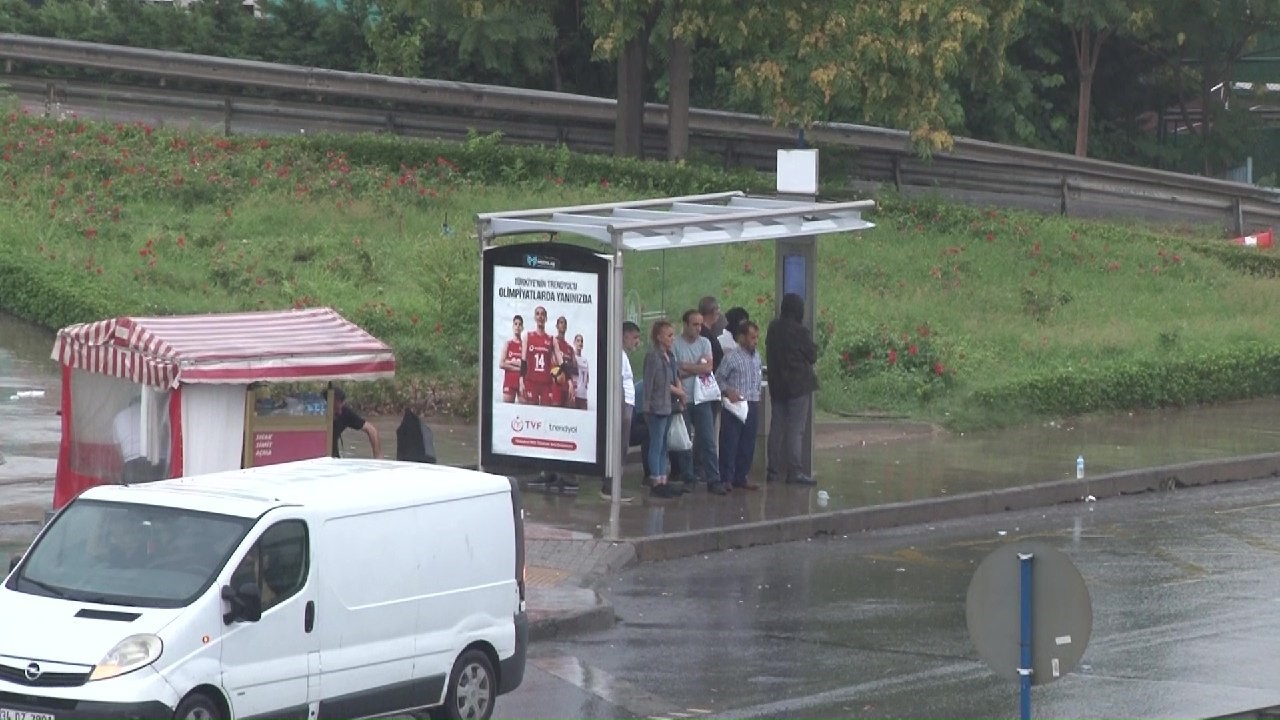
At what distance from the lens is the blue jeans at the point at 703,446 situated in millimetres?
18359

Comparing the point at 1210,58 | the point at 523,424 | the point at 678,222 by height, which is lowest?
the point at 523,424

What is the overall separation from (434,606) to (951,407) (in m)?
13.4

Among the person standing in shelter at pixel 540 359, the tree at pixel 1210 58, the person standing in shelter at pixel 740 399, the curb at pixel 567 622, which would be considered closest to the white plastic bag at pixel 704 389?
the person standing in shelter at pixel 740 399

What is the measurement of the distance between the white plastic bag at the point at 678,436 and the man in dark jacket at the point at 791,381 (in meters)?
1.29

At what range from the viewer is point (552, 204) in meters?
29.3

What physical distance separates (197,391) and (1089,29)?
2884 cm

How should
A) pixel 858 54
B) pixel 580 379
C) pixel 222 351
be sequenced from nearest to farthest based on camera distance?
pixel 222 351
pixel 580 379
pixel 858 54

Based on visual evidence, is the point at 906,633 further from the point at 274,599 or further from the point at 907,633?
the point at 274,599

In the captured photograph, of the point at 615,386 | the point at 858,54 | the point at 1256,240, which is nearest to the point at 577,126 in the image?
the point at 858,54

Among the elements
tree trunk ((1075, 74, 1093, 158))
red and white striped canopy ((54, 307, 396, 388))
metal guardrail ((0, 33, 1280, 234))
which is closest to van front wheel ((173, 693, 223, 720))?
red and white striped canopy ((54, 307, 396, 388))

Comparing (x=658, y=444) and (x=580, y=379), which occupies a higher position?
(x=580, y=379)

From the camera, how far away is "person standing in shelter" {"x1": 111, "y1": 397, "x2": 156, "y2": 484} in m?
14.7

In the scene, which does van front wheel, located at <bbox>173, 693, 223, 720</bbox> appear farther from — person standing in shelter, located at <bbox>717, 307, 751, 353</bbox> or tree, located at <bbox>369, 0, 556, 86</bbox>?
tree, located at <bbox>369, 0, 556, 86</bbox>

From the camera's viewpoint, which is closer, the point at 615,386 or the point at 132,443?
the point at 132,443
